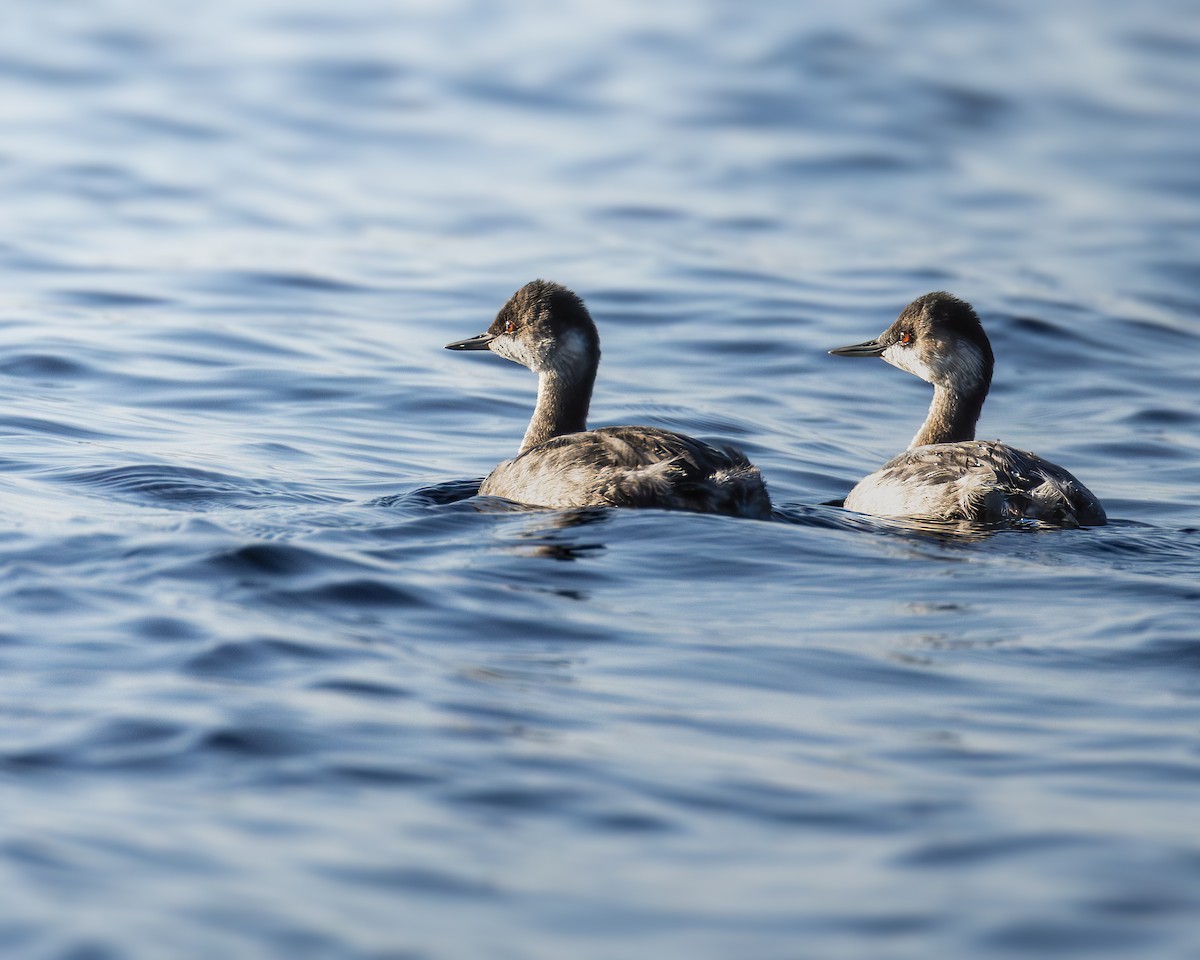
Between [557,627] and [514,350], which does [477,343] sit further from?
[557,627]

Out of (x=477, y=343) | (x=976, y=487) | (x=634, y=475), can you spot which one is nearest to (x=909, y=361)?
(x=976, y=487)

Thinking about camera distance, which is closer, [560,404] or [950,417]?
[560,404]

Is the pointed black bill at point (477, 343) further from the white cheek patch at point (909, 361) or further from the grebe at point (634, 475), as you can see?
the white cheek patch at point (909, 361)

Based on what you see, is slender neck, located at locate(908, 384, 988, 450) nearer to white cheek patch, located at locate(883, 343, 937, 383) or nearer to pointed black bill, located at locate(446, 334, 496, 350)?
white cheek patch, located at locate(883, 343, 937, 383)

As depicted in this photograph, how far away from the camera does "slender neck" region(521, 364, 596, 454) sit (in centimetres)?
1055

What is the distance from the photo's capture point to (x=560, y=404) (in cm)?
1062

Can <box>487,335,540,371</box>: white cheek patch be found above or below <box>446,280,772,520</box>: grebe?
above

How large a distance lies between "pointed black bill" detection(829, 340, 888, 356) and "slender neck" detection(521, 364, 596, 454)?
73.7 inches

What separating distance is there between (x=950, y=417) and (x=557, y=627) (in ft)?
15.4

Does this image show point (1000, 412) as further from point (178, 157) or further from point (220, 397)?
point (178, 157)

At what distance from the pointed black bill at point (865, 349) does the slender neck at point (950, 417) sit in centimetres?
48

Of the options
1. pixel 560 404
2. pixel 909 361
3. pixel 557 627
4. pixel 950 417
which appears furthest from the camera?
pixel 909 361

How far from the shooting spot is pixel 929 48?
29781 millimetres

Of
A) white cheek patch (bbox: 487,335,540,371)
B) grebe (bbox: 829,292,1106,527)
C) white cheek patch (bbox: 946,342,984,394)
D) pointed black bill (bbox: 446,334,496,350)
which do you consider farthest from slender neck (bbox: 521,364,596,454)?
white cheek patch (bbox: 946,342,984,394)
